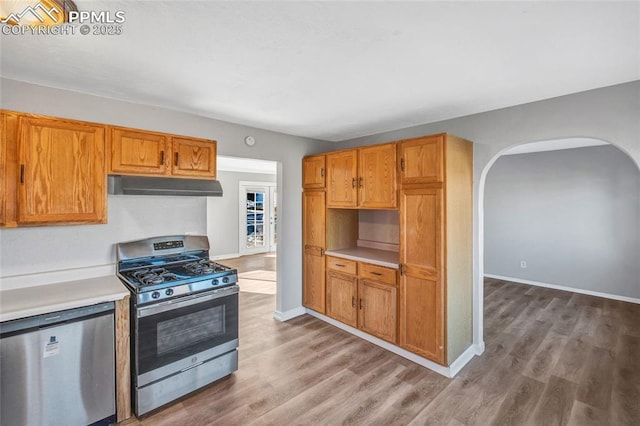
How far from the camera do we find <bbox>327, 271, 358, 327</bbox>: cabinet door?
3.43 metres

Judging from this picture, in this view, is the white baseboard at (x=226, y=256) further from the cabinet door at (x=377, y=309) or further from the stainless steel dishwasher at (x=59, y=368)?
the stainless steel dishwasher at (x=59, y=368)

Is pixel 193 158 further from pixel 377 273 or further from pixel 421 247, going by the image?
pixel 421 247

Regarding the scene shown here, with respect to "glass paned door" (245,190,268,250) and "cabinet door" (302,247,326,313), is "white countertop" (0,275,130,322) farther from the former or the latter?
"glass paned door" (245,190,268,250)

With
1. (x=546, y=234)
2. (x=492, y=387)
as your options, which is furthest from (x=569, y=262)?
(x=492, y=387)

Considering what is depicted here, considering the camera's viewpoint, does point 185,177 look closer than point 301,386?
No

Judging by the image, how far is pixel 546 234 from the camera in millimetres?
5207

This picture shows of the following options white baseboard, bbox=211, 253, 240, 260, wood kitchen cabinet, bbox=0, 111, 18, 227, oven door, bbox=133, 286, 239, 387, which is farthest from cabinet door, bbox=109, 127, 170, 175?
white baseboard, bbox=211, 253, 240, 260

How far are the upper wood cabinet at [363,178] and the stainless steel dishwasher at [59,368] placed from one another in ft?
8.10

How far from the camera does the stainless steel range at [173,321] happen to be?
2.13m

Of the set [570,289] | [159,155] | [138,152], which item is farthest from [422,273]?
[570,289]

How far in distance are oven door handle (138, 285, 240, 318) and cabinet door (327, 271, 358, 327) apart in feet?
4.57

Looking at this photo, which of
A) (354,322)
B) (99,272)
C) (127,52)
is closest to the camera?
(127,52)

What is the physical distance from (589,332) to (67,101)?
594cm

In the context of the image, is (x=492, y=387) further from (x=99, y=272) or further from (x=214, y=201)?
(x=214, y=201)
